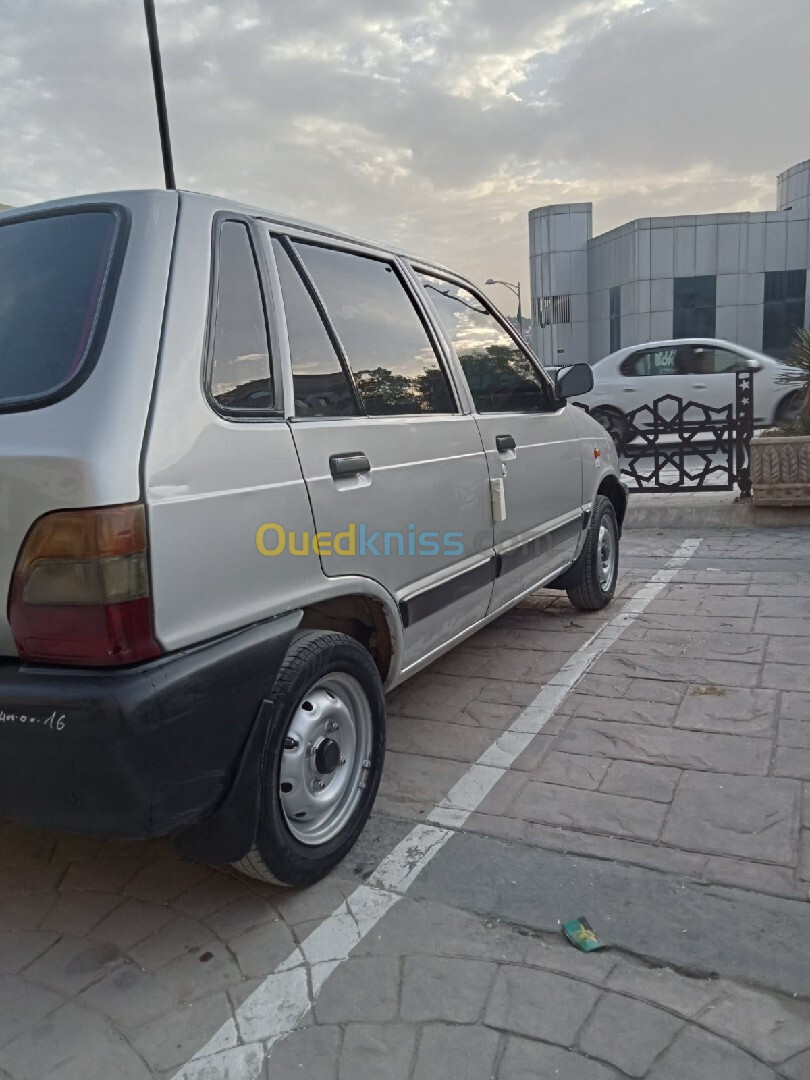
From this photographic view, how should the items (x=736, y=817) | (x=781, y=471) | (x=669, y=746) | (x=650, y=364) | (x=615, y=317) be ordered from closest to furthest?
(x=736, y=817) < (x=669, y=746) < (x=781, y=471) < (x=650, y=364) < (x=615, y=317)

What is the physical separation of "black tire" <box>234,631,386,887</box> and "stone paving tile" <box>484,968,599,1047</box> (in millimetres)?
636

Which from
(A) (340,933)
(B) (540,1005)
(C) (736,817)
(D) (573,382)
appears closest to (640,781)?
(C) (736,817)

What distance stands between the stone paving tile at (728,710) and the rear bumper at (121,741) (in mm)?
2223

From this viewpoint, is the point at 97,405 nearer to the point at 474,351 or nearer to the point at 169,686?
the point at 169,686

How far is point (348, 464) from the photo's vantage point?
245 centimetres

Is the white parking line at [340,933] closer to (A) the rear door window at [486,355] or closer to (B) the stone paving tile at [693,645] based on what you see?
(B) the stone paving tile at [693,645]

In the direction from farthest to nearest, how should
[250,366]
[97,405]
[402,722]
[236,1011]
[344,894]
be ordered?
[402,722] → [344,894] → [250,366] → [236,1011] → [97,405]

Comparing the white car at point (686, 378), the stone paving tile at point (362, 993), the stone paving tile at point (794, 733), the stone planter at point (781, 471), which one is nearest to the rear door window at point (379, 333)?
the stone paving tile at point (362, 993)

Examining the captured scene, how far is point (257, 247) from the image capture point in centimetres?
236

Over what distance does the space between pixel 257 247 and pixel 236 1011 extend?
2.05 m

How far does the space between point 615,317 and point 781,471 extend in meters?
27.3

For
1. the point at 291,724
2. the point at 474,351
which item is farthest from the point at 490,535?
the point at 291,724

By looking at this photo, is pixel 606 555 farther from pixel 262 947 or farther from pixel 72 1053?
pixel 72 1053

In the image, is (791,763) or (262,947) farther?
(791,763)
